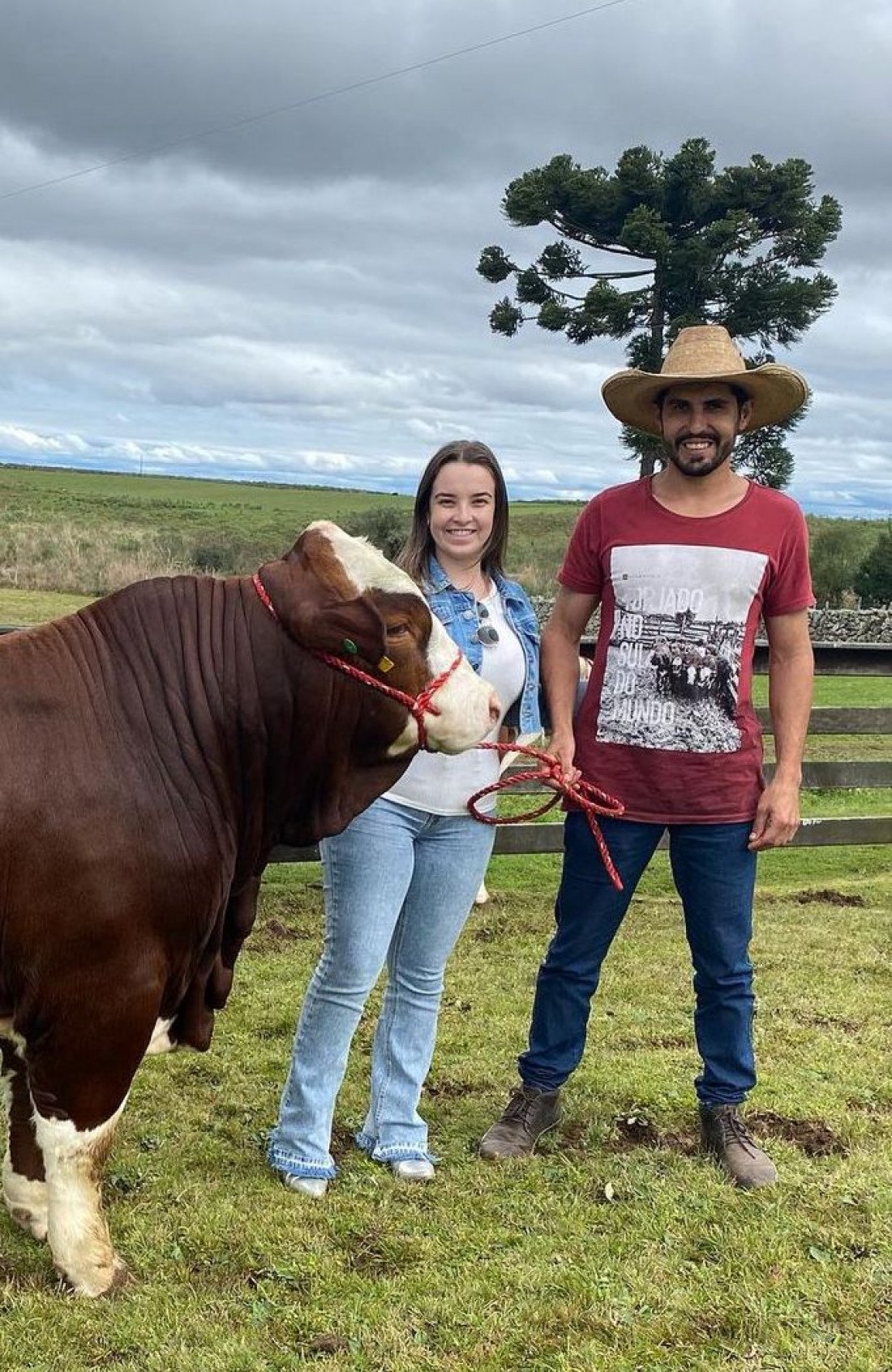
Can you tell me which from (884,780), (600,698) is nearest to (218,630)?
(600,698)

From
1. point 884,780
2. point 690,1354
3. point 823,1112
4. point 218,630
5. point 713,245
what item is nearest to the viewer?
point 690,1354

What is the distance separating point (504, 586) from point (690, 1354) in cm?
223

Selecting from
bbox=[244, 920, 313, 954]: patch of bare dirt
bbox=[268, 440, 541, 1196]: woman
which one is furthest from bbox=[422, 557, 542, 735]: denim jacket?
bbox=[244, 920, 313, 954]: patch of bare dirt

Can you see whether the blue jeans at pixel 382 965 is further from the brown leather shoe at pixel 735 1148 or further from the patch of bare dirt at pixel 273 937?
the patch of bare dirt at pixel 273 937

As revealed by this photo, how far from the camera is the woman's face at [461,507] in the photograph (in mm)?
3768

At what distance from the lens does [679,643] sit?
3857 millimetres

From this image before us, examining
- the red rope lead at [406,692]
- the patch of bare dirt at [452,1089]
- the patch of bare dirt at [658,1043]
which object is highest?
the red rope lead at [406,692]

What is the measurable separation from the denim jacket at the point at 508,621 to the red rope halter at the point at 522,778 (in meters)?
0.15

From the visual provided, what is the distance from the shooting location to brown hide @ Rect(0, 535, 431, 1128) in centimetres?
294

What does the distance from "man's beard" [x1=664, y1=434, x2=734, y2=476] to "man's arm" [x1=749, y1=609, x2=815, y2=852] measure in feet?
1.71

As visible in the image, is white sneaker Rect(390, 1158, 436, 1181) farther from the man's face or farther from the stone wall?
the stone wall

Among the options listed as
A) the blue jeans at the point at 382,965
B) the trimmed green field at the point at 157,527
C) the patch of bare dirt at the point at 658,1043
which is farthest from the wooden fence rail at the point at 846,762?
the trimmed green field at the point at 157,527

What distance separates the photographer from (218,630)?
10.6 feet

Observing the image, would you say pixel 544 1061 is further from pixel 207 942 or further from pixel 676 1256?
pixel 207 942
